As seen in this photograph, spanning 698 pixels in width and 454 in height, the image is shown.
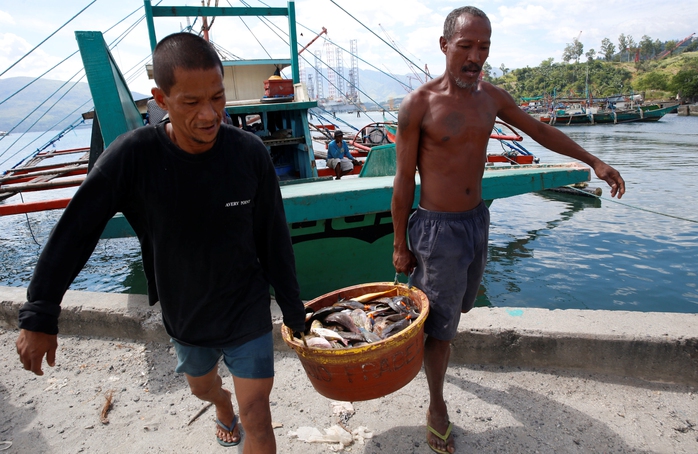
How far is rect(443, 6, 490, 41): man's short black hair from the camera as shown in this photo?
223 centimetres

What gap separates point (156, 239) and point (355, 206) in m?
3.35

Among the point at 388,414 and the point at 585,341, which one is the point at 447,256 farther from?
the point at 585,341

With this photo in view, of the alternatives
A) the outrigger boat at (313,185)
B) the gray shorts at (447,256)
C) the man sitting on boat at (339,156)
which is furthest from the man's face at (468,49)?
the man sitting on boat at (339,156)

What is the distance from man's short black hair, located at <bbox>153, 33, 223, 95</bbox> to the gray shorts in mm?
1324

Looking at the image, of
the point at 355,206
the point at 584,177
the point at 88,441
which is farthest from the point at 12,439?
the point at 584,177

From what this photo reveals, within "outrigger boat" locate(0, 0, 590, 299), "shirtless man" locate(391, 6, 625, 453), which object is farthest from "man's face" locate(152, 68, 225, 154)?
"outrigger boat" locate(0, 0, 590, 299)

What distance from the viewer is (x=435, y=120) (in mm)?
2307

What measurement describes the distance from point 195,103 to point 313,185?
174 inches

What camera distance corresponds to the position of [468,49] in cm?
222

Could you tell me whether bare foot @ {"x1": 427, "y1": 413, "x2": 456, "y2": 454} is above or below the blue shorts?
below

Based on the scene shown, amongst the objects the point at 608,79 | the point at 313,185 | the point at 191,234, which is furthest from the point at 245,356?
the point at 608,79

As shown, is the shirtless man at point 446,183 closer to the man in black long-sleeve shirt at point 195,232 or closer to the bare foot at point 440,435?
the bare foot at point 440,435

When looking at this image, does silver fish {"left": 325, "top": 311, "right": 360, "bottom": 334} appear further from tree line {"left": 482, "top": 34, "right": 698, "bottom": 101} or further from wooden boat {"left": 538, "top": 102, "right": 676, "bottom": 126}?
tree line {"left": 482, "top": 34, "right": 698, "bottom": 101}

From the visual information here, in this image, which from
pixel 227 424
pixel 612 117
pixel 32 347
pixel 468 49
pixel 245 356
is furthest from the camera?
pixel 612 117
